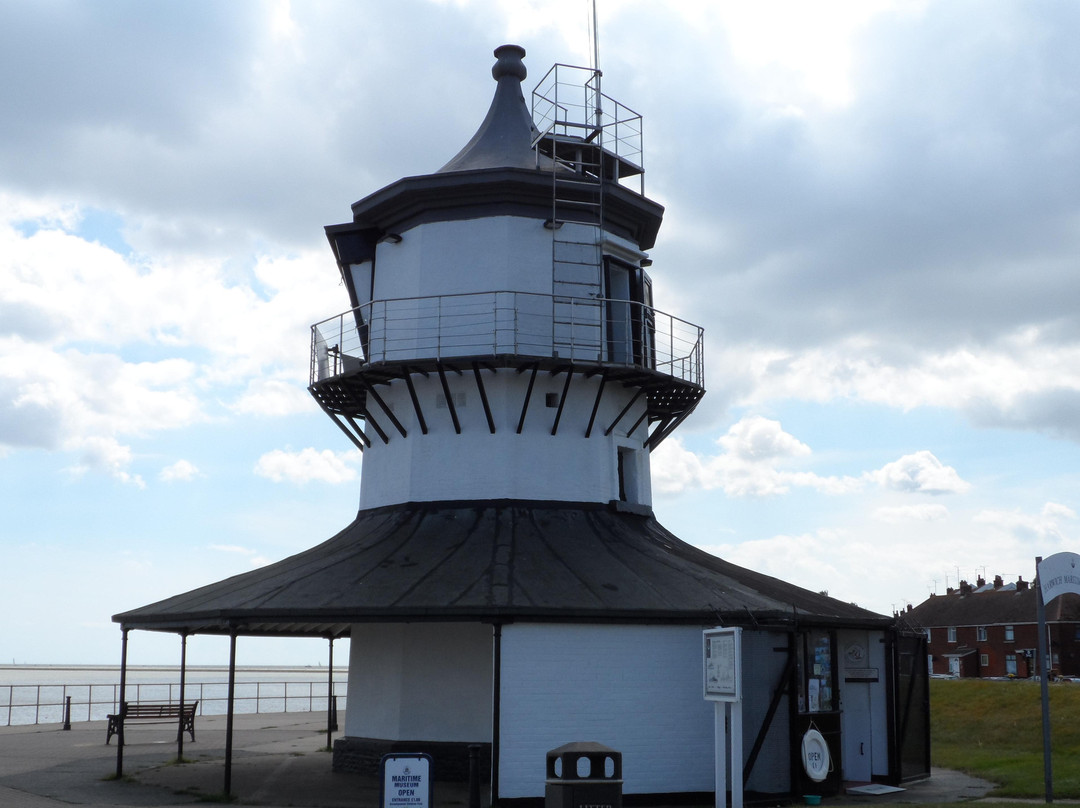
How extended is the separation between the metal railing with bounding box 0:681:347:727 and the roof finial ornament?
1917 cm

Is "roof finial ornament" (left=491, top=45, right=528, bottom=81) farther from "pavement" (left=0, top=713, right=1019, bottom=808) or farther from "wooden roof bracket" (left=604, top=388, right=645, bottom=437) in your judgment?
"pavement" (left=0, top=713, right=1019, bottom=808)

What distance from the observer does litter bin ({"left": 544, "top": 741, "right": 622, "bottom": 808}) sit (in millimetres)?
11742

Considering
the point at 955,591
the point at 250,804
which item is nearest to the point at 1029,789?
the point at 250,804

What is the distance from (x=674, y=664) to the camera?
17.8 meters

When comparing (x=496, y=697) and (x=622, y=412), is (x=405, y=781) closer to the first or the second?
(x=496, y=697)

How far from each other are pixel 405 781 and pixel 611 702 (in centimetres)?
644

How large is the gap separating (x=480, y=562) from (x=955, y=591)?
242ft

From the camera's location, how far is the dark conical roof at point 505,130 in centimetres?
2316

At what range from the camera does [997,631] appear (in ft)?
236

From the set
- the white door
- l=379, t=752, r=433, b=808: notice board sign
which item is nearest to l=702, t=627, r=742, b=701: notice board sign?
the white door

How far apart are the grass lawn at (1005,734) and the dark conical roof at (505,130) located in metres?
14.7

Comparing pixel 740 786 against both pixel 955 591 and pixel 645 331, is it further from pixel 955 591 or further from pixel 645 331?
pixel 955 591

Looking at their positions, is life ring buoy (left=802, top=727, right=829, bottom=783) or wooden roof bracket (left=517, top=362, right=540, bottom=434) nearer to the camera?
life ring buoy (left=802, top=727, right=829, bottom=783)

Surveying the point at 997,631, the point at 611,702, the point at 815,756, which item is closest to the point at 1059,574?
the point at 815,756
